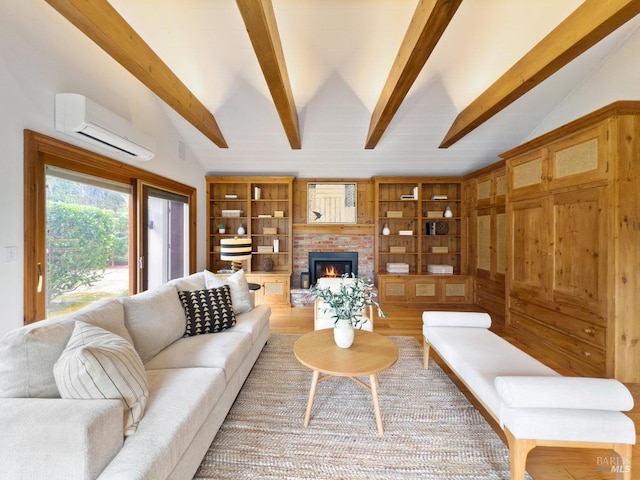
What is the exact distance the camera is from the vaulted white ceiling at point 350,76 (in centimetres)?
220

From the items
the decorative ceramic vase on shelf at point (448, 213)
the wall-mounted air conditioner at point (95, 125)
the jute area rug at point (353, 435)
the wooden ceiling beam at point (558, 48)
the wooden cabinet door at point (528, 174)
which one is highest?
the wooden ceiling beam at point (558, 48)

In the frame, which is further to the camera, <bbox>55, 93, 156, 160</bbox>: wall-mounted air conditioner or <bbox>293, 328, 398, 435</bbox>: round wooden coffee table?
<bbox>55, 93, 156, 160</bbox>: wall-mounted air conditioner

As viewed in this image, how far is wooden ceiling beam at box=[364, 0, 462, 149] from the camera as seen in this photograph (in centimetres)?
163

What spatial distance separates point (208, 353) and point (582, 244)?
3.33 m

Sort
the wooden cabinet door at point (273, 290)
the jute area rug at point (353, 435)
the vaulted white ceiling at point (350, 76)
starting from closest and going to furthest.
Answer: the jute area rug at point (353, 435)
the vaulted white ceiling at point (350, 76)
the wooden cabinet door at point (273, 290)

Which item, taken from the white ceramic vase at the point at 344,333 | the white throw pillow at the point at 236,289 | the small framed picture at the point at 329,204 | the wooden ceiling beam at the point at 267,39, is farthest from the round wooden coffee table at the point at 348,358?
the small framed picture at the point at 329,204

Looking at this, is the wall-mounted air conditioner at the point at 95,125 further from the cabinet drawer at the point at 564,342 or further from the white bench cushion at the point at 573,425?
the cabinet drawer at the point at 564,342

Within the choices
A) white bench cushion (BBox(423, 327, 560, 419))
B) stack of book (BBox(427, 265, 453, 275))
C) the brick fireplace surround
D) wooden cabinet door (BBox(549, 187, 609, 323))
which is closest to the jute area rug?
white bench cushion (BBox(423, 327, 560, 419))

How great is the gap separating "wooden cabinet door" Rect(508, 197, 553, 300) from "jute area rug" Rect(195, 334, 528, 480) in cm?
153

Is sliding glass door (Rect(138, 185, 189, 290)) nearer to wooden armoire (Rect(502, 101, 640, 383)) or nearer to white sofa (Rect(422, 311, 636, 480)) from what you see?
white sofa (Rect(422, 311, 636, 480))

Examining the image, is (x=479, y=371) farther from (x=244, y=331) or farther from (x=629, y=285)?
(x=244, y=331)

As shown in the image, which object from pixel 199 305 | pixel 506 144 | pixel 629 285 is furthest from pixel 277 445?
pixel 506 144

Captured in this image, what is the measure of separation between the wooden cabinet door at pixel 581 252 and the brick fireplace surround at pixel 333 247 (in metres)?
2.71

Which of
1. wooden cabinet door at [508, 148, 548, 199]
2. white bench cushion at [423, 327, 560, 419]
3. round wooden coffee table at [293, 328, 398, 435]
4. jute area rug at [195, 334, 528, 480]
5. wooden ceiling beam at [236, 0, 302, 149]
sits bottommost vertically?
jute area rug at [195, 334, 528, 480]
